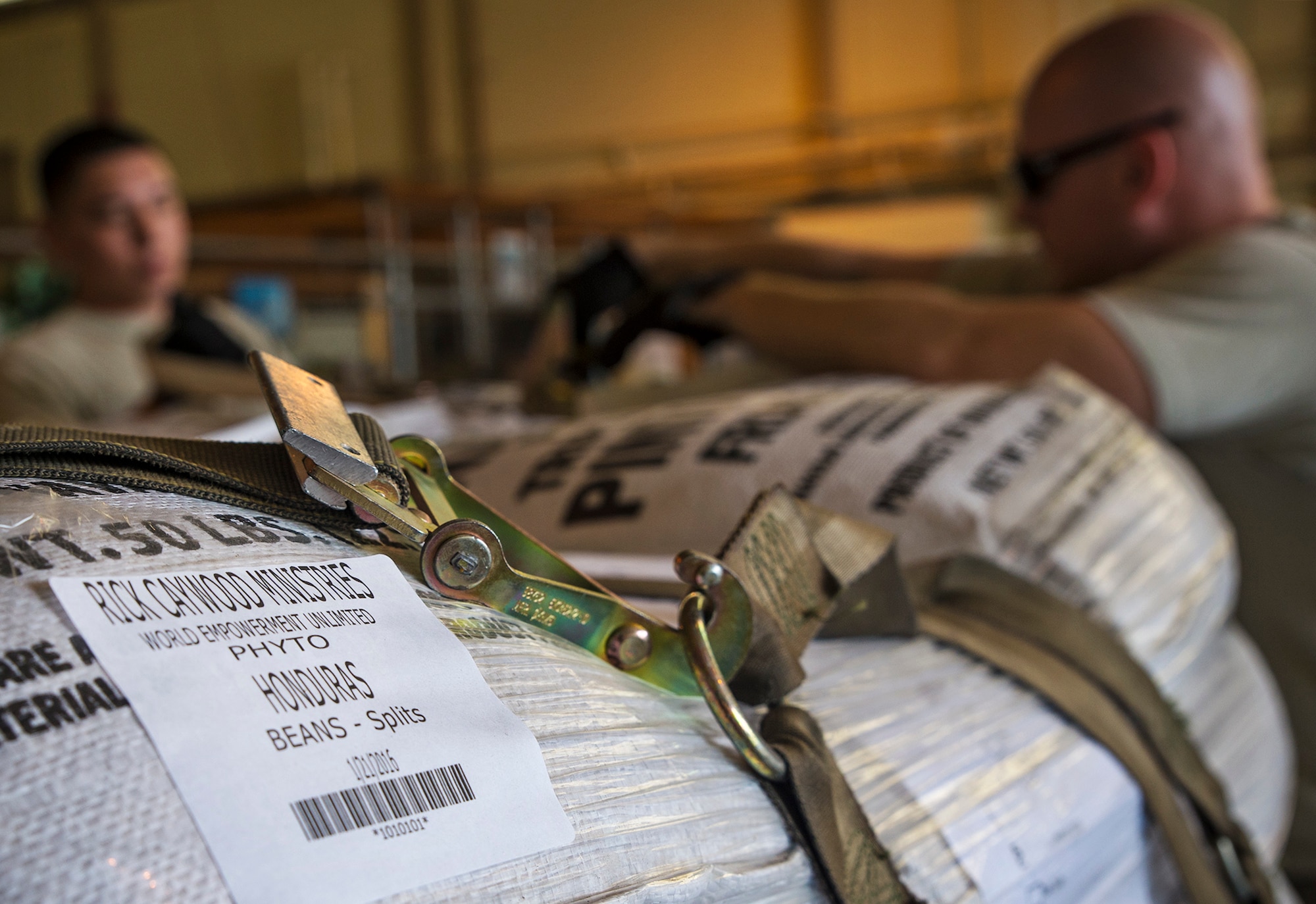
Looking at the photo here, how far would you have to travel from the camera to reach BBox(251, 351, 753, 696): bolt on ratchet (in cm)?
28

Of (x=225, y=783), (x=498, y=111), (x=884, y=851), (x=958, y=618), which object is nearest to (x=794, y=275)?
(x=958, y=618)

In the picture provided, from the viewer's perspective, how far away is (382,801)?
0.76ft

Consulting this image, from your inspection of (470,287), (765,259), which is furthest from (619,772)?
(470,287)

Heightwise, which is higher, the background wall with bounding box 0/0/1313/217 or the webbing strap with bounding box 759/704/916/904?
the background wall with bounding box 0/0/1313/217

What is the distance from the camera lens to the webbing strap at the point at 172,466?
0.92 ft

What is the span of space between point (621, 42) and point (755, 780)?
7414 millimetres

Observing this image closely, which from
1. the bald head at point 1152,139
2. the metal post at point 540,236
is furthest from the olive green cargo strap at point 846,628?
the metal post at point 540,236

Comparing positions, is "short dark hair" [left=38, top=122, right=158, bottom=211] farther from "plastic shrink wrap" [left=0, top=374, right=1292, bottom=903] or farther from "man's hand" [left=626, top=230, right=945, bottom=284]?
"plastic shrink wrap" [left=0, top=374, right=1292, bottom=903]

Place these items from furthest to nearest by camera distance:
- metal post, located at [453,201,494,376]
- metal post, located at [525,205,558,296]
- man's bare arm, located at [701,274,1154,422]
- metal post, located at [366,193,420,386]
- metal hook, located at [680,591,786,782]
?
metal post, located at [525,205,558,296]
metal post, located at [453,201,494,376]
metal post, located at [366,193,420,386]
man's bare arm, located at [701,274,1154,422]
metal hook, located at [680,591,786,782]

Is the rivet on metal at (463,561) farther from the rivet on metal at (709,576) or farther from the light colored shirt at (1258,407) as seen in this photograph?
the light colored shirt at (1258,407)

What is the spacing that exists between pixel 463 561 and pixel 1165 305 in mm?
929

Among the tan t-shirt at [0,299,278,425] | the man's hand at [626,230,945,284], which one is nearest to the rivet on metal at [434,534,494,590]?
the man's hand at [626,230,945,284]

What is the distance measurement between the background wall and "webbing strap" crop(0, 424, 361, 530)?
21.0 feet

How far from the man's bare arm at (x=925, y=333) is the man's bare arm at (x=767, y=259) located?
0.21 meters
